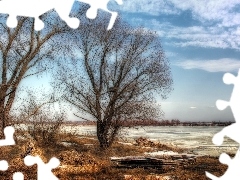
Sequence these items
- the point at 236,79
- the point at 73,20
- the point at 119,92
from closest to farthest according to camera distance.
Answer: the point at 73,20 < the point at 236,79 < the point at 119,92

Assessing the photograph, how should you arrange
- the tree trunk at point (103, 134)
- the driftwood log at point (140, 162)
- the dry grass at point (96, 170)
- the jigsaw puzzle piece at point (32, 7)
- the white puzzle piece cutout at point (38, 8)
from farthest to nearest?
the tree trunk at point (103, 134) → the driftwood log at point (140, 162) → the dry grass at point (96, 170) → the jigsaw puzzle piece at point (32, 7) → the white puzzle piece cutout at point (38, 8)

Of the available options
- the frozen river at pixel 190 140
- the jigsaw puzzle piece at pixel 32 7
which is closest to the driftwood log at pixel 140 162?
the frozen river at pixel 190 140

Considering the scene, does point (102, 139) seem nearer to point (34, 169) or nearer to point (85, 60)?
point (85, 60)

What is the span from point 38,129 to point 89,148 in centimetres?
291

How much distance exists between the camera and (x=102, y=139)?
20797 mm

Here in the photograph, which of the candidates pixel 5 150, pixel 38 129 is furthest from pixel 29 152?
pixel 38 129

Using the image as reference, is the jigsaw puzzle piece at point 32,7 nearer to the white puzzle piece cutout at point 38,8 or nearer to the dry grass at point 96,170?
the white puzzle piece cutout at point 38,8

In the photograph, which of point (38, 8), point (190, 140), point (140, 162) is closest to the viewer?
point (38, 8)

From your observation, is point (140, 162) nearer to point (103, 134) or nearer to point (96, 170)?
point (96, 170)

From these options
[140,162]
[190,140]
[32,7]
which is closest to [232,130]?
[32,7]

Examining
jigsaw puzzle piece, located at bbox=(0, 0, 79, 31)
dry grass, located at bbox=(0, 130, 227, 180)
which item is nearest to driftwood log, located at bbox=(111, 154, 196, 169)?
dry grass, located at bbox=(0, 130, 227, 180)

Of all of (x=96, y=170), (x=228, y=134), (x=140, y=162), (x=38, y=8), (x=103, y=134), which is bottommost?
(x=96, y=170)

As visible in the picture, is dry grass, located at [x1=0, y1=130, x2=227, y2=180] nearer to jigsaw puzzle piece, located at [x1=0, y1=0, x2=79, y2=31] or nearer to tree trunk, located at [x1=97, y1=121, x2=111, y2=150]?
tree trunk, located at [x1=97, y1=121, x2=111, y2=150]

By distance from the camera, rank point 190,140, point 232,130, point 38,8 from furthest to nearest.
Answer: point 190,140 → point 38,8 → point 232,130
